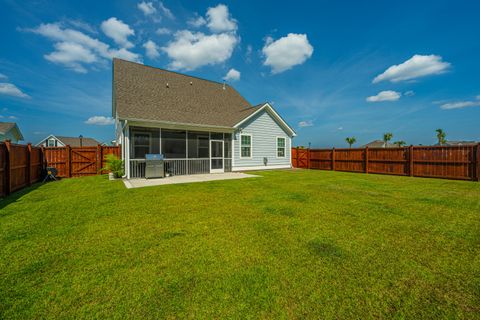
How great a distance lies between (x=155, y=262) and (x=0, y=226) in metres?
3.94

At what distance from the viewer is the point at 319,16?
13266mm

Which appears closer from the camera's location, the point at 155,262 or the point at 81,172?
the point at 155,262

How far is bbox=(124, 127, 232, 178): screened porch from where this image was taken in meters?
10.6

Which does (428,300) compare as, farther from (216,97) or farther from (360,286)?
(216,97)

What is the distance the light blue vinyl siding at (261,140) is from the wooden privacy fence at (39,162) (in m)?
8.33

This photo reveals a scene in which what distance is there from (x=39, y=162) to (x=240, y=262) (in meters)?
13.3

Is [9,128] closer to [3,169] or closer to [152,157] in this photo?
[3,169]

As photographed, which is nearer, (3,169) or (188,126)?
(3,169)

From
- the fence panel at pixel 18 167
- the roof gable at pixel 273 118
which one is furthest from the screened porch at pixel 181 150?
the fence panel at pixel 18 167

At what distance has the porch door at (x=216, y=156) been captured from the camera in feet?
42.2

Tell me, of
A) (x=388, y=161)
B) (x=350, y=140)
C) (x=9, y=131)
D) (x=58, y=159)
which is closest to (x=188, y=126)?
(x=58, y=159)

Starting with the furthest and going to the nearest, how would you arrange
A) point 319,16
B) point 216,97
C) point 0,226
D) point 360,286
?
point 216,97, point 319,16, point 0,226, point 360,286

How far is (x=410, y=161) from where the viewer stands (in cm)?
1160

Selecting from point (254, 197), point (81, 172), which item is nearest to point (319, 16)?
point (254, 197)
